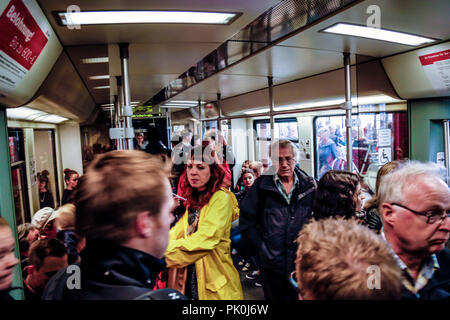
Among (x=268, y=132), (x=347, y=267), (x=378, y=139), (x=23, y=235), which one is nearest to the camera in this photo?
(x=347, y=267)

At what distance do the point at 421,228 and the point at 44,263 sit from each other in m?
1.82

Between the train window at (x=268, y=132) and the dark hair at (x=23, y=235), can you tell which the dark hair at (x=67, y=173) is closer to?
the dark hair at (x=23, y=235)

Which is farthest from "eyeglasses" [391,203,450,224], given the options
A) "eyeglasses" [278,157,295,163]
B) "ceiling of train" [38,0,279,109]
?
"ceiling of train" [38,0,279,109]

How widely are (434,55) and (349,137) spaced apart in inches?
42.9

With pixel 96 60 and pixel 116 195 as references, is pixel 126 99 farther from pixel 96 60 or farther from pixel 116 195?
pixel 116 195

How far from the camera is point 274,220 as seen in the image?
2.36 metres

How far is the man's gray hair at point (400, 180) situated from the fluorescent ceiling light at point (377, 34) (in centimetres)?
138

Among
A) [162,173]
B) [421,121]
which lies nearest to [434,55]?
[421,121]

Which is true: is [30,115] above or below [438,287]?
above

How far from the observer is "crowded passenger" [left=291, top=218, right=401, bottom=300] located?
2.49 ft

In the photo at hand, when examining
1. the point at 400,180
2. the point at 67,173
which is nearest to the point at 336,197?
the point at 400,180

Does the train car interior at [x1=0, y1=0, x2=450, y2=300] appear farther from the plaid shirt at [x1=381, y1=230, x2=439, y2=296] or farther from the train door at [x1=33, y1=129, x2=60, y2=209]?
the plaid shirt at [x1=381, y1=230, x2=439, y2=296]

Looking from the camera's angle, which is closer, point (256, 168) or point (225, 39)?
point (225, 39)

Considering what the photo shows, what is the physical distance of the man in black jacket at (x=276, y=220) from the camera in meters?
2.31
